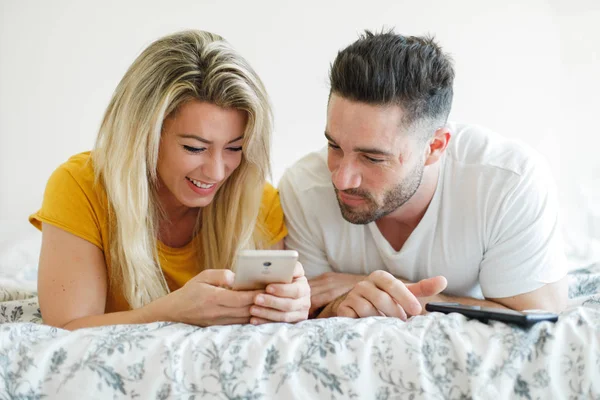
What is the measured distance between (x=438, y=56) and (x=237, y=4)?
143cm

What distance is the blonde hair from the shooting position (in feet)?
5.26

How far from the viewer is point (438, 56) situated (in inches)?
70.0

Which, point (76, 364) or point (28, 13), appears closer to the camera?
point (76, 364)

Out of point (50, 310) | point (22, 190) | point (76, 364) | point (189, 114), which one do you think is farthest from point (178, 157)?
point (22, 190)

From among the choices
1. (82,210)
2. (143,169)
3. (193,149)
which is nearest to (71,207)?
(82,210)

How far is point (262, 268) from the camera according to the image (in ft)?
4.56

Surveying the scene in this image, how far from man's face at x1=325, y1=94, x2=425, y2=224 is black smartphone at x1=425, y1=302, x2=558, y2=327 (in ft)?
1.45

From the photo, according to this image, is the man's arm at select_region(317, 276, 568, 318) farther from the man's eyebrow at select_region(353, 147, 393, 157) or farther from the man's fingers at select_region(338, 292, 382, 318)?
the man's eyebrow at select_region(353, 147, 393, 157)

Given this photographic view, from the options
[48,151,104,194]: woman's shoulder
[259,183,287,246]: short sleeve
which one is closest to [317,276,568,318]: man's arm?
[259,183,287,246]: short sleeve

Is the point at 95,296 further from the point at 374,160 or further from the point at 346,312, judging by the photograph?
the point at 374,160

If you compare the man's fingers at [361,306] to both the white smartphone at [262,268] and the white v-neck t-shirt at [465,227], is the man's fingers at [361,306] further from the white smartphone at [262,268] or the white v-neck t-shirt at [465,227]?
the white v-neck t-shirt at [465,227]

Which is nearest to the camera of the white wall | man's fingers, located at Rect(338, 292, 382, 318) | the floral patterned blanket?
the floral patterned blanket

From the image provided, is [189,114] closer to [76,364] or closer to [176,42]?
[176,42]

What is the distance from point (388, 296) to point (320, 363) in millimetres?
409
